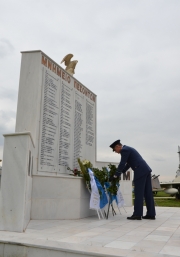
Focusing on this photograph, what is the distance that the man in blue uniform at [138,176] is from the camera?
545cm

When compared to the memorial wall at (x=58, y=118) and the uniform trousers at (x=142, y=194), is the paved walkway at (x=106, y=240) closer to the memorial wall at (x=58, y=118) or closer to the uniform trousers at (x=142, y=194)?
the uniform trousers at (x=142, y=194)

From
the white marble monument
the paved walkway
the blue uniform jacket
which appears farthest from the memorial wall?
the paved walkway

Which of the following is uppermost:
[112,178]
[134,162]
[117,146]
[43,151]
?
[117,146]

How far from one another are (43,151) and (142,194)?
7.27ft

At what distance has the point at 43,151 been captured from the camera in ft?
18.3

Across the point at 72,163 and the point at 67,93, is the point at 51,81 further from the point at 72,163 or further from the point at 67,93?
the point at 72,163

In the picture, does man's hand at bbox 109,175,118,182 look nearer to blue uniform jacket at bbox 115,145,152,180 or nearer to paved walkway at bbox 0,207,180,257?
blue uniform jacket at bbox 115,145,152,180

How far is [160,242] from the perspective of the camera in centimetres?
321

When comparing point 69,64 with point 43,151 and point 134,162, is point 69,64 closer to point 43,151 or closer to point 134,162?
point 43,151

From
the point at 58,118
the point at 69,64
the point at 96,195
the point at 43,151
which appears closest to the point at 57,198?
the point at 96,195

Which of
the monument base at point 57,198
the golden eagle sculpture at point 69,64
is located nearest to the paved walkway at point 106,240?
the monument base at point 57,198

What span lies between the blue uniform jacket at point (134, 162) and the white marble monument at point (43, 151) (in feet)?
3.38

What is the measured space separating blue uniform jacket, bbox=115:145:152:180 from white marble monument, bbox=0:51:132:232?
1.03 meters

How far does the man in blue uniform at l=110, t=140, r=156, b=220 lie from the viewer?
17.9 feet
